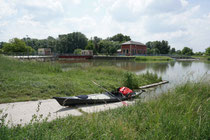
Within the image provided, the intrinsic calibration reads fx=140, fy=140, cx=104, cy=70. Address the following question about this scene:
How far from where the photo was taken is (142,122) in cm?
319

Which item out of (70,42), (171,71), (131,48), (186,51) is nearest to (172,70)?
(171,71)

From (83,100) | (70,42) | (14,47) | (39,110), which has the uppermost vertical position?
(70,42)

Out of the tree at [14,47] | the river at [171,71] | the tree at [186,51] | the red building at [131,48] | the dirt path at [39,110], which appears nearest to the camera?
the dirt path at [39,110]

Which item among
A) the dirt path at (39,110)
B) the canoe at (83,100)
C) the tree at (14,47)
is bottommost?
the dirt path at (39,110)

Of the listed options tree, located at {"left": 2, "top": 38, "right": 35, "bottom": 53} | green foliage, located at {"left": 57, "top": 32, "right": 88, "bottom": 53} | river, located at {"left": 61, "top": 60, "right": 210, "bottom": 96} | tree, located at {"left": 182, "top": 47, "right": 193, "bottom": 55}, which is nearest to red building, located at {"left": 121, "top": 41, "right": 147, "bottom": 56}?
green foliage, located at {"left": 57, "top": 32, "right": 88, "bottom": 53}

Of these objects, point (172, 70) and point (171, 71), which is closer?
point (171, 71)

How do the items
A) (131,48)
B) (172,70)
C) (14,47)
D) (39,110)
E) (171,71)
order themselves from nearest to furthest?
(39,110)
(171,71)
(172,70)
(14,47)
(131,48)

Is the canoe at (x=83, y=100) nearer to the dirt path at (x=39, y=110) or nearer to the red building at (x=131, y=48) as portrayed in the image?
the dirt path at (x=39, y=110)

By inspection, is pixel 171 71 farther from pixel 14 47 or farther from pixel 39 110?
pixel 14 47

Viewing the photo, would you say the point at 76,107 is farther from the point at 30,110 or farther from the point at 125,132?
the point at 125,132

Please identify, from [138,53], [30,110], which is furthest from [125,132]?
[138,53]

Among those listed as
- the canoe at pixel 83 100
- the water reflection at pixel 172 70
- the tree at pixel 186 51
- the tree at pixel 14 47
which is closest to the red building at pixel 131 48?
the water reflection at pixel 172 70

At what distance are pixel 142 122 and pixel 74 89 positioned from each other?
4.72m

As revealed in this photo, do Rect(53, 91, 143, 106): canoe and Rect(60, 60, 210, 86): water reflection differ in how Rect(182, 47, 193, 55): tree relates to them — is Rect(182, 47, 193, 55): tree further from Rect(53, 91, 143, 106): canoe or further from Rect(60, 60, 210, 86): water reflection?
Rect(53, 91, 143, 106): canoe
